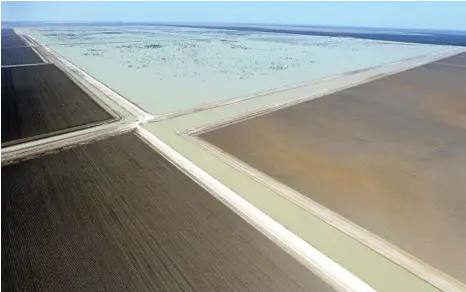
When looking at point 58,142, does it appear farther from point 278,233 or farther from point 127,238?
point 278,233

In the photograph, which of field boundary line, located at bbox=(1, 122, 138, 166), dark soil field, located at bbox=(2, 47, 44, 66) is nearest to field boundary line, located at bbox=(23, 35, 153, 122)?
field boundary line, located at bbox=(1, 122, 138, 166)

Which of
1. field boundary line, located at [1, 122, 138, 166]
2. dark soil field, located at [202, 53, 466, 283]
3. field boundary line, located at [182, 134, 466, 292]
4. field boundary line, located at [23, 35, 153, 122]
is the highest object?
dark soil field, located at [202, 53, 466, 283]

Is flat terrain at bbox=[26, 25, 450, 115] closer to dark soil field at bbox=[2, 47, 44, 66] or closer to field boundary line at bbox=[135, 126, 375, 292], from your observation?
dark soil field at bbox=[2, 47, 44, 66]

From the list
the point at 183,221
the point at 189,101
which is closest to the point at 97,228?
the point at 183,221

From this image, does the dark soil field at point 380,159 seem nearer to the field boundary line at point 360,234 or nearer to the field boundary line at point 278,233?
the field boundary line at point 360,234

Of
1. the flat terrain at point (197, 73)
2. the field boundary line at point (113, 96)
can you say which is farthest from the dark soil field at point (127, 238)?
the flat terrain at point (197, 73)
